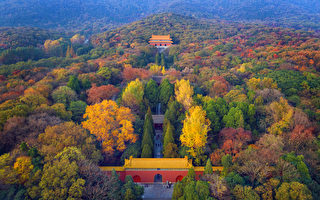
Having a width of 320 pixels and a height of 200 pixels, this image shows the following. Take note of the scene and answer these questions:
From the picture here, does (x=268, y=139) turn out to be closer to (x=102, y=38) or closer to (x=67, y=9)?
(x=102, y=38)

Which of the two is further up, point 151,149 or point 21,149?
point 21,149

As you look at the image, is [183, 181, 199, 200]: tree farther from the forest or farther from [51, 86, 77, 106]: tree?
[51, 86, 77, 106]: tree

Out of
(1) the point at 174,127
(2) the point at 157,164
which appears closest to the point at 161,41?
(1) the point at 174,127

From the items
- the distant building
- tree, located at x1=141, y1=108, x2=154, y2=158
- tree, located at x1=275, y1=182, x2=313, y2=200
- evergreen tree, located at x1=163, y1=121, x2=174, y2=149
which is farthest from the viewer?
the distant building

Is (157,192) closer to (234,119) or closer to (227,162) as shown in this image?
(227,162)

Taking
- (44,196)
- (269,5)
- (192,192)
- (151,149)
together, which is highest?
(269,5)

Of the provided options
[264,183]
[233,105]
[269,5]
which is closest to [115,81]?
[233,105]

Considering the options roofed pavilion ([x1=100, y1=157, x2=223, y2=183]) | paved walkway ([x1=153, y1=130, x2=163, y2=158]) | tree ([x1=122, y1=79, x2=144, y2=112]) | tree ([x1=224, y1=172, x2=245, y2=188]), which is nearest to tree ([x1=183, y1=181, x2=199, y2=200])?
tree ([x1=224, y1=172, x2=245, y2=188])
